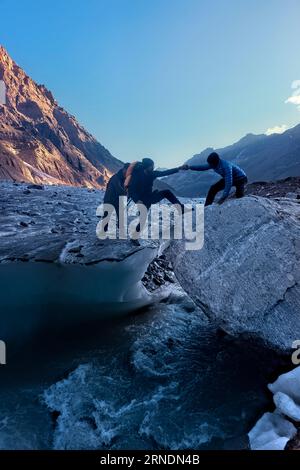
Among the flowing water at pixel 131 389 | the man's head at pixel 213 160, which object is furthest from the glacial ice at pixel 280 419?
the man's head at pixel 213 160

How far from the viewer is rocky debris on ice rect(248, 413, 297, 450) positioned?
3334 millimetres

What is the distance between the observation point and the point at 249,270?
488cm

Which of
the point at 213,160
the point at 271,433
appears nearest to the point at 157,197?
the point at 213,160

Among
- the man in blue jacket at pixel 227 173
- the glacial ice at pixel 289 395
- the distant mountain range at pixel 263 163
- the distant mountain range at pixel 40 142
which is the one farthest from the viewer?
the distant mountain range at pixel 263 163

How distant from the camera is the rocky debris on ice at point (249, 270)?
15.0ft

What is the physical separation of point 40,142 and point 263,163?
8016 cm

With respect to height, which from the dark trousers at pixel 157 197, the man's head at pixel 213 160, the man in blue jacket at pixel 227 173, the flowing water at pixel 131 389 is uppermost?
the man's head at pixel 213 160

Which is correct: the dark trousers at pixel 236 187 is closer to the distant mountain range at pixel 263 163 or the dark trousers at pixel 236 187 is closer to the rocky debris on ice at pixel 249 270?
the rocky debris on ice at pixel 249 270

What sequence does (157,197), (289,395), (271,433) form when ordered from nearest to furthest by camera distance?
(271,433) → (289,395) → (157,197)

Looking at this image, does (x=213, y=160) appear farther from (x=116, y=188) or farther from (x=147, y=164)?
(x=116, y=188)

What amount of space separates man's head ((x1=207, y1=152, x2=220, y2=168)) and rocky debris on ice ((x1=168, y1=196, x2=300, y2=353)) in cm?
129

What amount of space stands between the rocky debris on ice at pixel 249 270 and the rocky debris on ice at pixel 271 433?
894 millimetres
